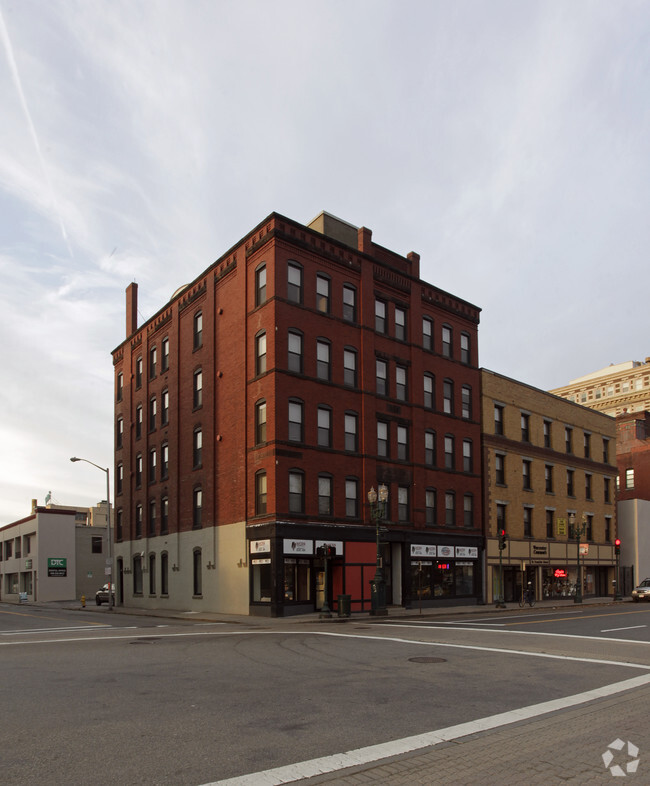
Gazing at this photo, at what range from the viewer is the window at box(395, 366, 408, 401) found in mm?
39034

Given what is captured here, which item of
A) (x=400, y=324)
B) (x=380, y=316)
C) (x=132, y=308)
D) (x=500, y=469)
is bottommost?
(x=500, y=469)

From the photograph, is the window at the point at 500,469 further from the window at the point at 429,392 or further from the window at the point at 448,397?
the window at the point at 429,392

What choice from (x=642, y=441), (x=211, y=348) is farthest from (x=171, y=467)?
(x=642, y=441)

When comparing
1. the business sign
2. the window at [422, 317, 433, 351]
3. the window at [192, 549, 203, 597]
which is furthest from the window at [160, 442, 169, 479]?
the business sign

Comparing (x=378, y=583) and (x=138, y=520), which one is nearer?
(x=378, y=583)

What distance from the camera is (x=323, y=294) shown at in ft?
117

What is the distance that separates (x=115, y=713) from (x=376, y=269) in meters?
32.0

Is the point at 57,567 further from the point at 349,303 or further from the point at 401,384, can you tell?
the point at 349,303

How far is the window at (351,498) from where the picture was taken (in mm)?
34844

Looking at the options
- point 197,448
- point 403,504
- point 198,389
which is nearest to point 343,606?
point 403,504

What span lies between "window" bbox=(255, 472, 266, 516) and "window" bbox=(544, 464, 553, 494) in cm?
2442

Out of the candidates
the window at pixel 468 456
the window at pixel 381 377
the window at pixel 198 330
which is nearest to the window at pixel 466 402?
the window at pixel 468 456
